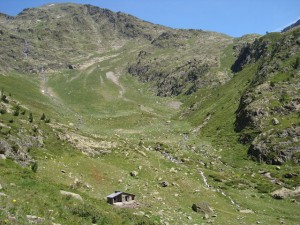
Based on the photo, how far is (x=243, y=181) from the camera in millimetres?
56000

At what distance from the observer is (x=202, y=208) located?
132ft

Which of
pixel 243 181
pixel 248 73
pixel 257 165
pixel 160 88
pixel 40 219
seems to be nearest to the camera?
pixel 40 219

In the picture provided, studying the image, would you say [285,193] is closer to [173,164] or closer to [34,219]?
[173,164]

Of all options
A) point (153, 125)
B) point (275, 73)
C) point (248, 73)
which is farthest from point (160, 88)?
point (275, 73)

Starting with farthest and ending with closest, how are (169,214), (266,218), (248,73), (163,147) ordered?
(248,73) < (163,147) < (266,218) < (169,214)

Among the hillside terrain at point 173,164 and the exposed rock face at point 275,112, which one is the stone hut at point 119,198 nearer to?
the hillside terrain at point 173,164

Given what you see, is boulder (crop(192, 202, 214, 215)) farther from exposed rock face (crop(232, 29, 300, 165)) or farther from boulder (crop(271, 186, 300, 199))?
exposed rock face (crop(232, 29, 300, 165))

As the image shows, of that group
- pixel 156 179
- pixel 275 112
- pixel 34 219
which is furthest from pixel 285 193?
pixel 34 219

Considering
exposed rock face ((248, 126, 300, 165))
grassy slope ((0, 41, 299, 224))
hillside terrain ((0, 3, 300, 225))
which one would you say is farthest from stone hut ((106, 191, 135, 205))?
exposed rock face ((248, 126, 300, 165))

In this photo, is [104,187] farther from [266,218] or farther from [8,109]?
[8,109]

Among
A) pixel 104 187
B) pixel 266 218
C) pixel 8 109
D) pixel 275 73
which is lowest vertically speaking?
pixel 266 218

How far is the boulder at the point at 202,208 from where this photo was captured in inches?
1567

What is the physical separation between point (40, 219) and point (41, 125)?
39.8 m

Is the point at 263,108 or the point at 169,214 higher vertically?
the point at 263,108
